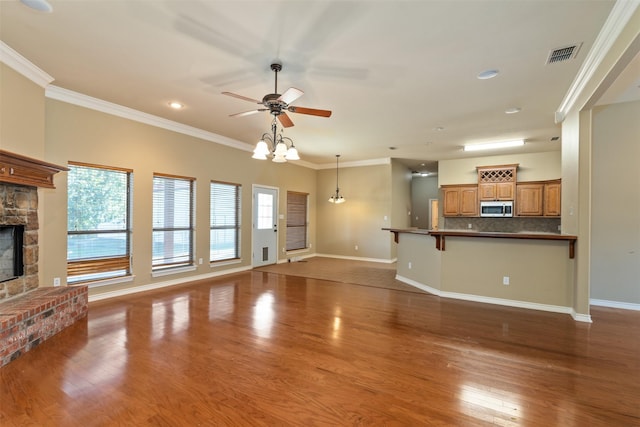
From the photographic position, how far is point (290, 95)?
9.59 ft

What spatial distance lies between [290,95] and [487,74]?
2340mm

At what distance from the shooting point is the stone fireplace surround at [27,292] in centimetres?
267

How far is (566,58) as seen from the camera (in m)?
3.05

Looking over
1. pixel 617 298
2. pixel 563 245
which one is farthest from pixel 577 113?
pixel 617 298

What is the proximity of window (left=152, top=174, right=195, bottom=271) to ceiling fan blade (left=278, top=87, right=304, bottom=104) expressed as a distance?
3.43m

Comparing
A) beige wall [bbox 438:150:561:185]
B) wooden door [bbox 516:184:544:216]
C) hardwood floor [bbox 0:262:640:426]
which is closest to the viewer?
hardwood floor [bbox 0:262:640:426]

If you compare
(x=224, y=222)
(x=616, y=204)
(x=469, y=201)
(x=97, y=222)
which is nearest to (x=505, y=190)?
(x=469, y=201)

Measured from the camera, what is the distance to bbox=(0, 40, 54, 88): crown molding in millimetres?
3039

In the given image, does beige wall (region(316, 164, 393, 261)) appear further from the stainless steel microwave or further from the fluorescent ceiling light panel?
the stainless steel microwave

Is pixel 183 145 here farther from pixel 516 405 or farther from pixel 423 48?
pixel 516 405

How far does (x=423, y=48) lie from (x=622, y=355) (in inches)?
141

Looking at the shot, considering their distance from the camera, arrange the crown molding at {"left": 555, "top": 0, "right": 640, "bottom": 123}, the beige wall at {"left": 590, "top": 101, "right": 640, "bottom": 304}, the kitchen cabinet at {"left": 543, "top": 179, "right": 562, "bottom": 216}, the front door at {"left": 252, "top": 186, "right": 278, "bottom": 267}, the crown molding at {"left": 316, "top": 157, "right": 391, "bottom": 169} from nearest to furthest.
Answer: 1. the crown molding at {"left": 555, "top": 0, "right": 640, "bottom": 123}
2. the beige wall at {"left": 590, "top": 101, "right": 640, "bottom": 304}
3. the kitchen cabinet at {"left": 543, "top": 179, "right": 562, "bottom": 216}
4. the front door at {"left": 252, "top": 186, "right": 278, "bottom": 267}
5. the crown molding at {"left": 316, "top": 157, "right": 391, "bottom": 169}

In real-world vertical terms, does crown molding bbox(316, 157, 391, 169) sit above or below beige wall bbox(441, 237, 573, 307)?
above

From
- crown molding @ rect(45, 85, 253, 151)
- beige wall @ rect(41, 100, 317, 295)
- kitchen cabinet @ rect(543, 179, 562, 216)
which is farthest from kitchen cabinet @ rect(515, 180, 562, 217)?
crown molding @ rect(45, 85, 253, 151)
